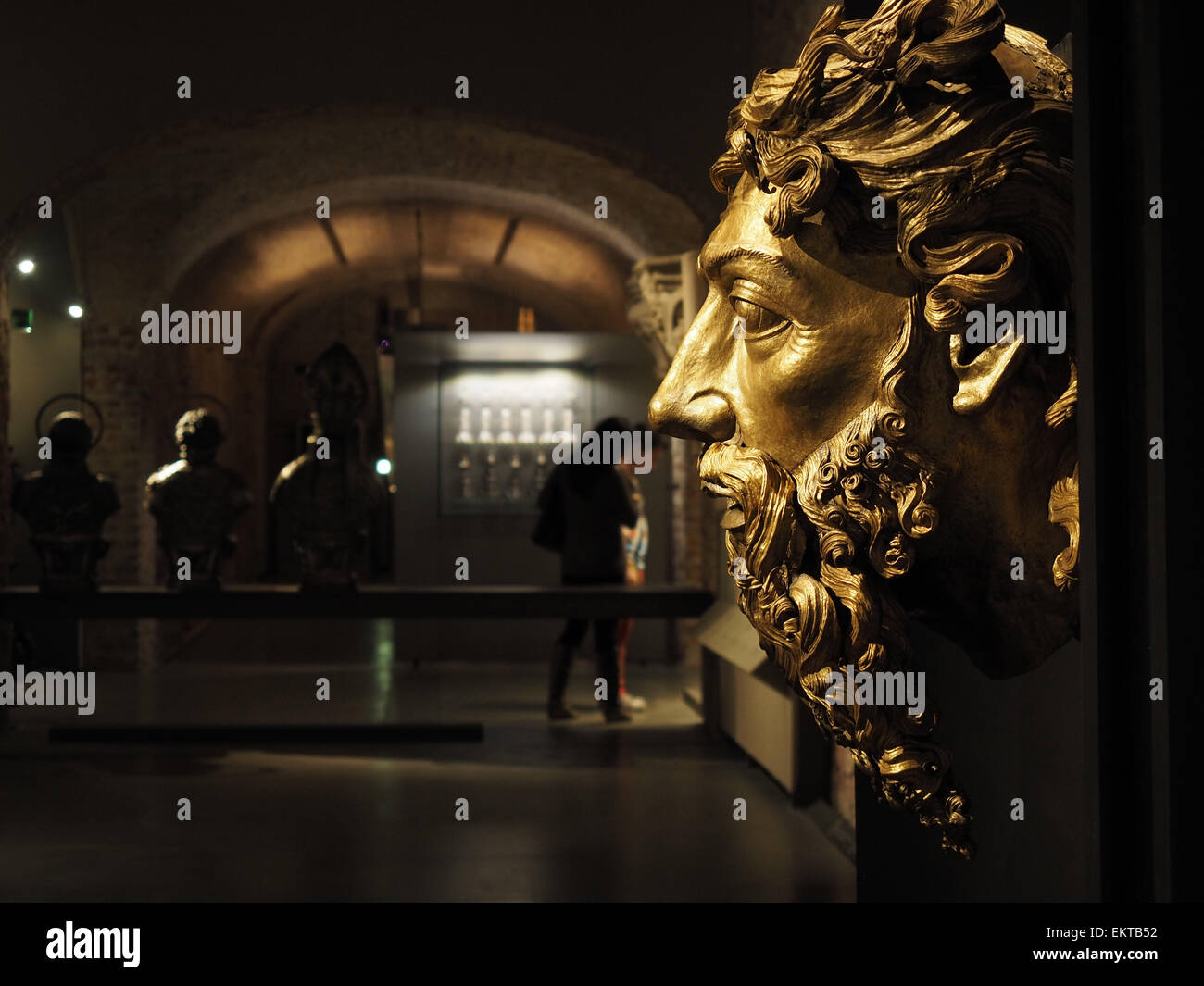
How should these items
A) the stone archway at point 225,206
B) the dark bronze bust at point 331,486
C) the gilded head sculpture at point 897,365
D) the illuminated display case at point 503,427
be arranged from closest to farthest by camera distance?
the gilded head sculpture at point 897,365
the dark bronze bust at point 331,486
the stone archway at point 225,206
the illuminated display case at point 503,427

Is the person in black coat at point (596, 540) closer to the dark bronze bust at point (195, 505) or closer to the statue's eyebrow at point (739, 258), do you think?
the dark bronze bust at point (195, 505)

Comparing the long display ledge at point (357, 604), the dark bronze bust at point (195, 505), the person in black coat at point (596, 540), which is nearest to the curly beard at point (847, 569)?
the long display ledge at point (357, 604)

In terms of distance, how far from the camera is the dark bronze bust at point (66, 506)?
679 cm

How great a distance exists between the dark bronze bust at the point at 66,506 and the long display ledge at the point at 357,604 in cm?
13

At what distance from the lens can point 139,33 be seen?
6.60m

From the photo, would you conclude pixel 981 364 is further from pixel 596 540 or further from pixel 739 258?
pixel 596 540

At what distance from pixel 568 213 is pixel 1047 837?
37.2 ft

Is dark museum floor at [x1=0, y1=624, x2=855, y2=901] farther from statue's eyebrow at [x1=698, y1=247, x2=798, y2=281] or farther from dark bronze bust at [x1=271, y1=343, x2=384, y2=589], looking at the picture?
statue's eyebrow at [x1=698, y1=247, x2=798, y2=281]

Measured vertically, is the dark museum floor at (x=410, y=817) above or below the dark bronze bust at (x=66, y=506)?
below

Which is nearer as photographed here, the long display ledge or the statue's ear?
the statue's ear

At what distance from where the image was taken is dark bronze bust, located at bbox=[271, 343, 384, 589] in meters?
6.73

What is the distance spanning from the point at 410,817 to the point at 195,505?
226cm

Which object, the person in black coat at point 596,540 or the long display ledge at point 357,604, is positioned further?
the person in black coat at point 596,540

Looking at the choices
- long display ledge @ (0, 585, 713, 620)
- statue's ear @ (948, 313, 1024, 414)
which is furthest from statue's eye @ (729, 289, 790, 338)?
long display ledge @ (0, 585, 713, 620)
